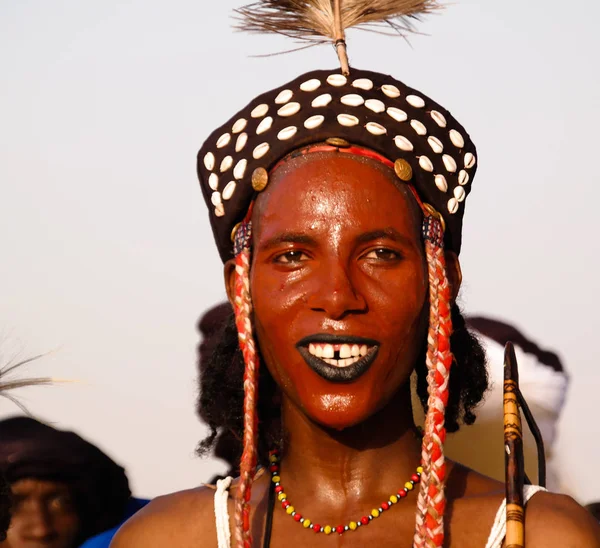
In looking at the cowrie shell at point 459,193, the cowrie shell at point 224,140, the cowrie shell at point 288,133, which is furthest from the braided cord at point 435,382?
the cowrie shell at point 224,140

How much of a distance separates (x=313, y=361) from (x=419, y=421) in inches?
76.1

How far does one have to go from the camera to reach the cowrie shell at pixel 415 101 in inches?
163

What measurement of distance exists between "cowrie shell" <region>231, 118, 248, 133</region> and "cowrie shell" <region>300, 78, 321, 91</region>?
22cm

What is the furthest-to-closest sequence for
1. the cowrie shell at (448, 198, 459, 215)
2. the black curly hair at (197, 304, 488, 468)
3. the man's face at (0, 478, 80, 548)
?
1. the man's face at (0, 478, 80, 548)
2. the black curly hair at (197, 304, 488, 468)
3. the cowrie shell at (448, 198, 459, 215)

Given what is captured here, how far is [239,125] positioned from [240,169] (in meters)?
0.17

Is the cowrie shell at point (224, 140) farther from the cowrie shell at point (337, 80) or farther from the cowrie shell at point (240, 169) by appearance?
the cowrie shell at point (337, 80)

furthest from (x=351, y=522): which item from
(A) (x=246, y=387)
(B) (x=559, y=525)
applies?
(B) (x=559, y=525)

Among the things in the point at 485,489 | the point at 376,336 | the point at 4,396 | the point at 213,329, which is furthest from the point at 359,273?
the point at 213,329

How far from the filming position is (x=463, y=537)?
391cm

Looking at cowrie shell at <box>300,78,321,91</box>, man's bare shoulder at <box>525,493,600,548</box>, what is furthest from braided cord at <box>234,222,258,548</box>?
man's bare shoulder at <box>525,493,600,548</box>

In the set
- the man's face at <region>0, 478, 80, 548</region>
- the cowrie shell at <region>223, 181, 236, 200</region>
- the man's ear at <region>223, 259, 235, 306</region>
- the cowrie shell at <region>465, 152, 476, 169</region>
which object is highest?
the cowrie shell at <region>465, 152, 476, 169</region>

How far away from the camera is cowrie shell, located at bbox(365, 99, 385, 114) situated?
4059 mm

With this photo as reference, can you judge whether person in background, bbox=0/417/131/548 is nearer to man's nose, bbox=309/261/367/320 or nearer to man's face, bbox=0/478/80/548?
man's face, bbox=0/478/80/548

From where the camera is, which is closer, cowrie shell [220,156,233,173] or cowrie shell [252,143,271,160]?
cowrie shell [252,143,271,160]
